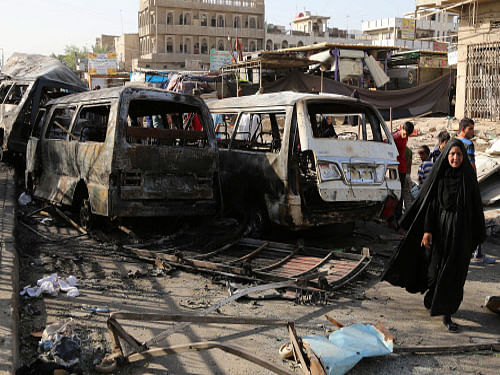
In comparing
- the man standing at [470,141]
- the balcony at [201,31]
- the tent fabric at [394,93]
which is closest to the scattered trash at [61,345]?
the man standing at [470,141]

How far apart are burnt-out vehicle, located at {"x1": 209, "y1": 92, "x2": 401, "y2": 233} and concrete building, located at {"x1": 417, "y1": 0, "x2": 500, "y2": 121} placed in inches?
356

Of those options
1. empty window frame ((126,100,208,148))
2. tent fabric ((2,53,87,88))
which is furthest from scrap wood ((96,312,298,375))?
tent fabric ((2,53,87,88))

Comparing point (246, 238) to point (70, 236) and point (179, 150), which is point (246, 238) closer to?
point (179, 150)

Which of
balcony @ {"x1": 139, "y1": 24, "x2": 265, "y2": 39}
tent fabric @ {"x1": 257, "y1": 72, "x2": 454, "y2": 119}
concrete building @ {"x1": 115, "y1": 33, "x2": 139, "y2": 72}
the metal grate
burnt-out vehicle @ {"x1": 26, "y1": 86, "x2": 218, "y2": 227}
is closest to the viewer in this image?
burnt-out vehicle @ {"x1": 26, "y1": 86, "x2": 218, "y2": 227}

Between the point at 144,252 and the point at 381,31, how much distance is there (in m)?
74.3

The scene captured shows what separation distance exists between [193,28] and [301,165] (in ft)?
207

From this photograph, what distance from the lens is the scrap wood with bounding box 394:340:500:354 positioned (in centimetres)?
378

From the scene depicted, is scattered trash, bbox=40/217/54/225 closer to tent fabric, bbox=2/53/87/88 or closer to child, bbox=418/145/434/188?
tent fabric, bbox=2/53/87/88

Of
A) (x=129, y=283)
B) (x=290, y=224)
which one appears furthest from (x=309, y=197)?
(x=129, y=283)

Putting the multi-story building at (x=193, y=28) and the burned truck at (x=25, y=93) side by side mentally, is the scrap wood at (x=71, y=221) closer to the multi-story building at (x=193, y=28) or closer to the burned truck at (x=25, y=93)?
the burned truck at (x=25, y=93)

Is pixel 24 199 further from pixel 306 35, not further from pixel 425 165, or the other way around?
pixel 306 35

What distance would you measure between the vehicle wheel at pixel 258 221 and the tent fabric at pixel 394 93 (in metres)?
12.6

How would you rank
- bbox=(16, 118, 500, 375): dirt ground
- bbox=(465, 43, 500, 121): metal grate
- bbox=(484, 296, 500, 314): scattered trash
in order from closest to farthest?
bbox=(16, 118, 500, 375): dirt ground, bbox=(484, 296, 500, 314): scattered trash, bbox=(465, 43, 500, 121): metal grate

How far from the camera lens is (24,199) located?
9.26 m
